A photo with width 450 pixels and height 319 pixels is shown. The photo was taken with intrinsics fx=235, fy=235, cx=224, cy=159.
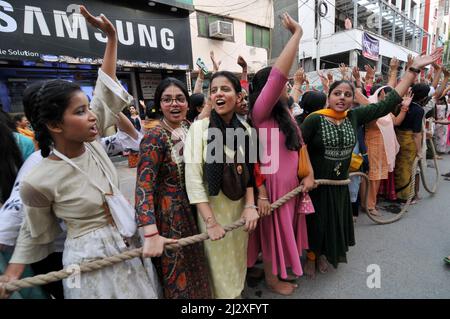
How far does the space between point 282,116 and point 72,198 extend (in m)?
1.42

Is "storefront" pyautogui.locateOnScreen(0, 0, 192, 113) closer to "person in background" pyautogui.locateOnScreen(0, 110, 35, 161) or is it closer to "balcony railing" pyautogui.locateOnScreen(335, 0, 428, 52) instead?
"person in background" pyautogui.locateOnScreen(0, 110, 35, 161)

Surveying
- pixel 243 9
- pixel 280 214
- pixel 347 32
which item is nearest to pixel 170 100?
pixel 280 214

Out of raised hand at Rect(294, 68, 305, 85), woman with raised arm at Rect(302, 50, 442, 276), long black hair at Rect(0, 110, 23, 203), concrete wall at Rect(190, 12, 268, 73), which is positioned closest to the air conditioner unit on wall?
concrete wall at Rect(190, 12, 268, 73)

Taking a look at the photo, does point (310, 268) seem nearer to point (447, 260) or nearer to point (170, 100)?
point (447, 260)

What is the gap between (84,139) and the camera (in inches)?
46.9

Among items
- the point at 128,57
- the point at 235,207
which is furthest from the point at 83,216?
the point at 128,57

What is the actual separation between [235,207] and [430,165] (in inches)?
236

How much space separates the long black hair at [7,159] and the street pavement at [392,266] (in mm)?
1982

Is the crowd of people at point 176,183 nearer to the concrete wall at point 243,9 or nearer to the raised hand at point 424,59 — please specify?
the raised hand at point 424,59

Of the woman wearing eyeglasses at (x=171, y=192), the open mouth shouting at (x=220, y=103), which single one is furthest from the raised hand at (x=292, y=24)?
the woman wearing eyeglasses at (x=171, y=192)

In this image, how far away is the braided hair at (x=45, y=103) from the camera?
1090mm

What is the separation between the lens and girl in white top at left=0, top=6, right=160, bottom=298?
1.10 metres

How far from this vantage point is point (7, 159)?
1.39 m
